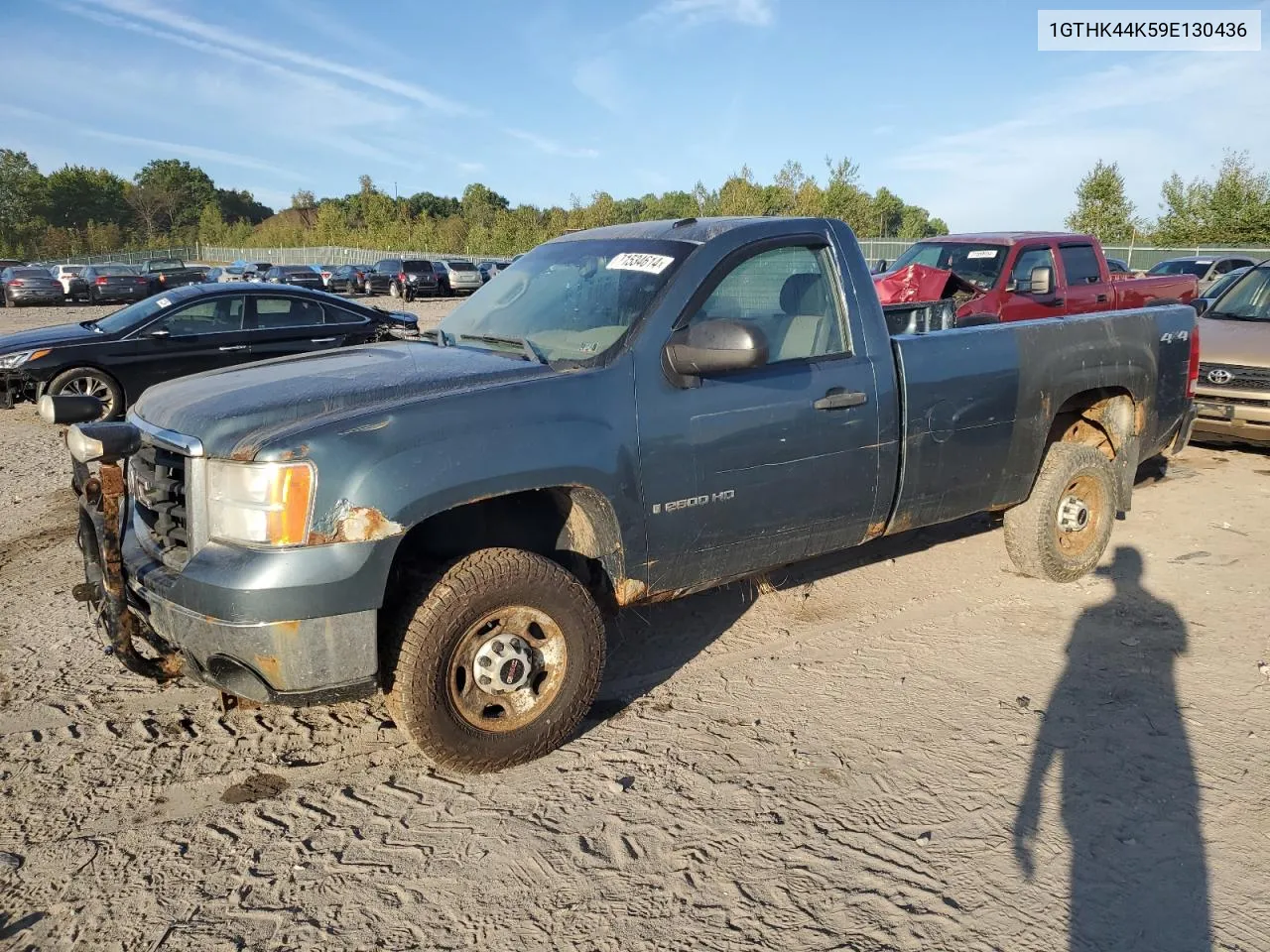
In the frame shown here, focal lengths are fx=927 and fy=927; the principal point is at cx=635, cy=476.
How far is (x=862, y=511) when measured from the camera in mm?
4172

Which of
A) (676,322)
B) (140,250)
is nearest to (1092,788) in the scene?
(676,322)

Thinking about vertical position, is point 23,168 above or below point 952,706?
above

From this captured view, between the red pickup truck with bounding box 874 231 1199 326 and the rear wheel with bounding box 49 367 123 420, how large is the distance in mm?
8314

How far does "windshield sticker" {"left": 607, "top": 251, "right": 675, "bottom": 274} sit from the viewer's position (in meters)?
3.80

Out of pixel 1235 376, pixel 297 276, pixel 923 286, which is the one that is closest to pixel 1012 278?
pixel 923 286

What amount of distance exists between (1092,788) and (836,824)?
95 centimetres

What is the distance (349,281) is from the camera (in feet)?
127

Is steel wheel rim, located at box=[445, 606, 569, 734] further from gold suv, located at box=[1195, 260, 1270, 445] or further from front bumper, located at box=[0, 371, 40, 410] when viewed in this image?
front bumper, located at box=[0, 371, 40, 410]

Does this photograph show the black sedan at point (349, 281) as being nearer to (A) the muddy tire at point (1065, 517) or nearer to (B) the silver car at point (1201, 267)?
(B) the silver car at point (1201, 267)

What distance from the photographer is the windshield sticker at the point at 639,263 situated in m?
3.80

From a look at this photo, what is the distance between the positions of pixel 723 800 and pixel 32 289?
3586cm

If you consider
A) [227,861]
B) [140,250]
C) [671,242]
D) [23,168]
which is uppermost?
[23,168]

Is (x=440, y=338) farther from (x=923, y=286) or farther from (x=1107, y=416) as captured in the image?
(x=923, y=286)

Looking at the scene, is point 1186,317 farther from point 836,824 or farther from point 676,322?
point 836,824
